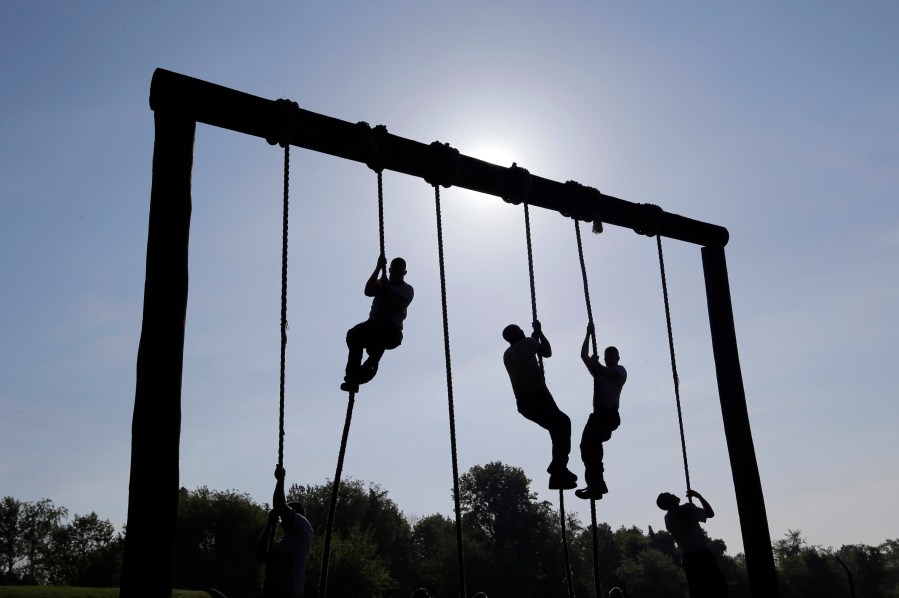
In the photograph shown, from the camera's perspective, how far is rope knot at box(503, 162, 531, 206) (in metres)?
6.75

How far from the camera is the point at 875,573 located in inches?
2736

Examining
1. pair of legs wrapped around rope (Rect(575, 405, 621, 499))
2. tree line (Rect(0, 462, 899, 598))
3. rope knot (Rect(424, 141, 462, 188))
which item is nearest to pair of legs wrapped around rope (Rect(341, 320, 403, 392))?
rope knot (Rect(424, 141, 462, 188))

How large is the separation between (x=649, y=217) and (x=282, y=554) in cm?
496

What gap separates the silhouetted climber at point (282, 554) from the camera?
4.80 m

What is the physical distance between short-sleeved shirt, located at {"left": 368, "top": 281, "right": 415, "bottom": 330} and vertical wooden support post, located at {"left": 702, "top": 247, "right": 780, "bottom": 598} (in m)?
3.51

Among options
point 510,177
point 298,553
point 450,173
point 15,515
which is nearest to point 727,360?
point 510,177

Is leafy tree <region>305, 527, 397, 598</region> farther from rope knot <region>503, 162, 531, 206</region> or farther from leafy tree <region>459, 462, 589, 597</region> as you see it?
rope knot <region>503, 162, 531, 206</region>

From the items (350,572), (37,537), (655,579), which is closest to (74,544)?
(37,537)

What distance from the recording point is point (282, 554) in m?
5.06

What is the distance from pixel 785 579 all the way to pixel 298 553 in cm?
7630

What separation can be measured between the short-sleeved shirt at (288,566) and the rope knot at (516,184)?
339cm

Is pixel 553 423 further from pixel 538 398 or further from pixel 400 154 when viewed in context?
pixel 400 154

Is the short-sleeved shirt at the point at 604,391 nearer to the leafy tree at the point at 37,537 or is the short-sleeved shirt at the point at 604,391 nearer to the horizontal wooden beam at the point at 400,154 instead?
the horizontal wooden beam at the point at 400,154

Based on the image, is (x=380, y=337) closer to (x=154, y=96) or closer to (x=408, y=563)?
(x=154, y=96)
